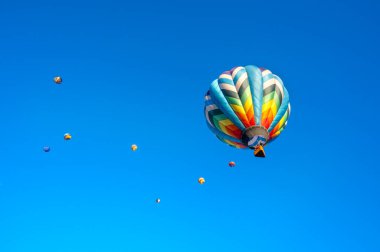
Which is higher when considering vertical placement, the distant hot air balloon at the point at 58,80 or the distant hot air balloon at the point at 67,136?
the distant hot air balloon at the point at 58,80

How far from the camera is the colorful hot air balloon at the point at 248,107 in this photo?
1867cm

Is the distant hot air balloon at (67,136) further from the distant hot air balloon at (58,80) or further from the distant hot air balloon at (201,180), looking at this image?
the distant hot air balloon at (201,180)

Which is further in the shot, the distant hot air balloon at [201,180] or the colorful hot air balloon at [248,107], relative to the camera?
the distant hot air balloon at [201,180]

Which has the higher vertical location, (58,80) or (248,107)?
(58,80)

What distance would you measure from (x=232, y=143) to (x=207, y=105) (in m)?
2.41

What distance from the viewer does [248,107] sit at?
18.8 m

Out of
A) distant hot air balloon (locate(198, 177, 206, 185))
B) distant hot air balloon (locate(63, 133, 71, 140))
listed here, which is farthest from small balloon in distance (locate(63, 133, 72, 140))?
distant hot air balloon (locate(198, 177, 206, 185))

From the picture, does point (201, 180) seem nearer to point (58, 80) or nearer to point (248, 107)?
point (248, 107)

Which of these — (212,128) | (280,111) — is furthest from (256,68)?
(212,128)

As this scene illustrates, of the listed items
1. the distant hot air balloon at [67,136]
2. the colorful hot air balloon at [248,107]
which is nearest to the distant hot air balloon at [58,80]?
the distant hot air balloon at [67,136]

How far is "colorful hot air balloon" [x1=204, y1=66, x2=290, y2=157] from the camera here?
1867cm

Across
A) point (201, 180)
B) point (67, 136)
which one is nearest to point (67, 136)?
point (67, 136)

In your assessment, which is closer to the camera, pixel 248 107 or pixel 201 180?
pixel 248 107

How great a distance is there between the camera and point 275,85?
19781mm
